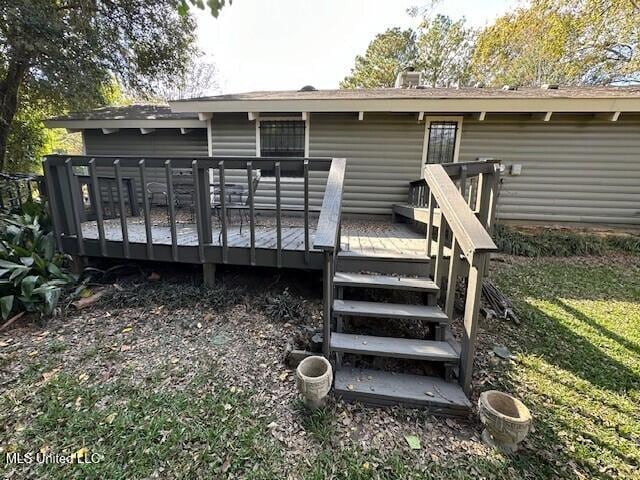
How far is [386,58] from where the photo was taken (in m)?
19.0

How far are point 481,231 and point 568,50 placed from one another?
15820mm

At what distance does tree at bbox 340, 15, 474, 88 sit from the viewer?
18.0 m

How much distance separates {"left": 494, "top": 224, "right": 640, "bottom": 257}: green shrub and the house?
53cm

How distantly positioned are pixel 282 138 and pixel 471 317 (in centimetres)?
547

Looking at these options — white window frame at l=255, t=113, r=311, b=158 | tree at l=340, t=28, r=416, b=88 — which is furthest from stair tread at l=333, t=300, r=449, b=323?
tree at l=340, t=28, r=416, b=88

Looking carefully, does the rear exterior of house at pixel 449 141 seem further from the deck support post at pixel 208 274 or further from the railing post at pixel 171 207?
the deck support post at pixel 208 274

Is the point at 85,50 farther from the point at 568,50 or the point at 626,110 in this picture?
the point at 568,50

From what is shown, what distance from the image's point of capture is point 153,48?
7.39m

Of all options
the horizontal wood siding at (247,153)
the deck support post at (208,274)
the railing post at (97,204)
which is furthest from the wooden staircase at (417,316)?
the horizontal wood siding at (247,153)

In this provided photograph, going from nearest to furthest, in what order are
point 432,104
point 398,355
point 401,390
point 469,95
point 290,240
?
point 401,390 < point 398,355 < point 290,240 < point 432,104 < point 469,95

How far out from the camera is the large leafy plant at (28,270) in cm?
284

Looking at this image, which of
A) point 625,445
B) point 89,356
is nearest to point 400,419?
point 625,445

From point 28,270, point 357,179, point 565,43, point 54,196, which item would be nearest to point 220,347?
point 28,270

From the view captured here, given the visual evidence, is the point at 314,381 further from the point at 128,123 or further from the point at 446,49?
the point at 446,49
